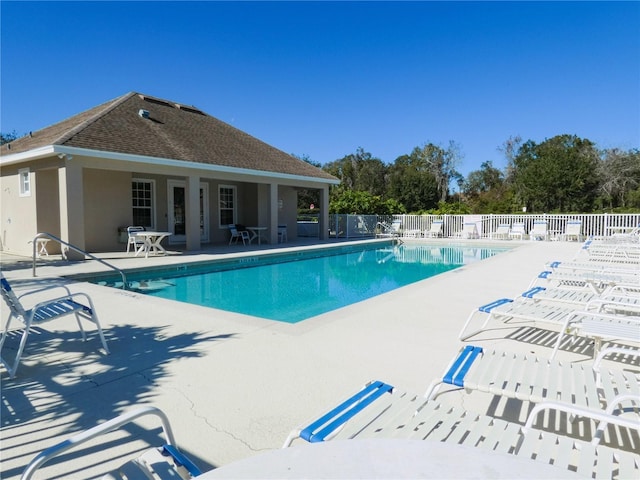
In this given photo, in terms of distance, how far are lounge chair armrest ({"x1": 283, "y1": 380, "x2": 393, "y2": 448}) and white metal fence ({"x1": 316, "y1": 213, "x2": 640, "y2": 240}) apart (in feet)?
66.9

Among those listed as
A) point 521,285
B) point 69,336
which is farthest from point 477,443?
point 521,285

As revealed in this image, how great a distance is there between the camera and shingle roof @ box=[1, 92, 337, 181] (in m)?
12.3

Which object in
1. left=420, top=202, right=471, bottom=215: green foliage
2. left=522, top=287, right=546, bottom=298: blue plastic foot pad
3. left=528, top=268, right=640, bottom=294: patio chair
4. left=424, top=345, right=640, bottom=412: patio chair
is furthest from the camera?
left=420, top=202, right=471, bottom=215: green foliage

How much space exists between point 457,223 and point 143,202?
54.1ft

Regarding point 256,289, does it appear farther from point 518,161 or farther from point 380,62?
point 518,161

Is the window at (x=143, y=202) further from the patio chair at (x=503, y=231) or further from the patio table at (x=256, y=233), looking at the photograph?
the patio chair at (x=503, y=231)

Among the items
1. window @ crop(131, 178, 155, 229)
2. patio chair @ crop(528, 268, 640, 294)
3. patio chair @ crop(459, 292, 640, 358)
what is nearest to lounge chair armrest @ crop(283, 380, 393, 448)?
patio chair @ crop(459, 292, 640, 358)

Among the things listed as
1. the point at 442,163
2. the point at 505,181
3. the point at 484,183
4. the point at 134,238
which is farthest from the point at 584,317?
the point at 484,183

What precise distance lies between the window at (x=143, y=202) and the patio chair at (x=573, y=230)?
18.6 m

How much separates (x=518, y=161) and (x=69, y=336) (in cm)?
4936

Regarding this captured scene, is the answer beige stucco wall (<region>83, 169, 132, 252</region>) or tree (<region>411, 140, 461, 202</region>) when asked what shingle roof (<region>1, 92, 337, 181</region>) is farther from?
tree (<region>411, 140, 461, 202</region>)

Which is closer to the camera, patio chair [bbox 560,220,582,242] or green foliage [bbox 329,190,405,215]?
patio chair [bbox 560,220,582,242]

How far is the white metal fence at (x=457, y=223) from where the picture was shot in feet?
66.1

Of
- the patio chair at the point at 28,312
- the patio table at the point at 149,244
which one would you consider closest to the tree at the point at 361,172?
the patio table at the point at 149,244
